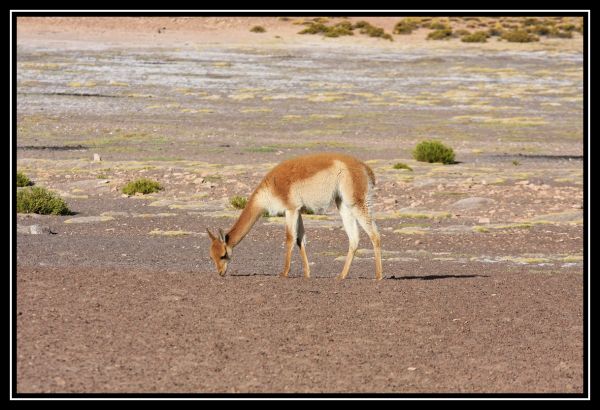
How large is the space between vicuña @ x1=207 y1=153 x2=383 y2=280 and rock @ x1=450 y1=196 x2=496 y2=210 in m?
9.02

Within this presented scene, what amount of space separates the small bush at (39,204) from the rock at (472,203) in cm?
791

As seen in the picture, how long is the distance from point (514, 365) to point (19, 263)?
288 inches

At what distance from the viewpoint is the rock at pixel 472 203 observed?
21.3 metres

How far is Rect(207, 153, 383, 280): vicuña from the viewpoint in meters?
12.2

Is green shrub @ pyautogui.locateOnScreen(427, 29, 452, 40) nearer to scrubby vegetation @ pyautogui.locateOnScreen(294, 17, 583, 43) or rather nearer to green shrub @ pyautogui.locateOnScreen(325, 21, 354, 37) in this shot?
scrubby vegetation @ pyautogui.locateOnScreen(294, 17, 583, 43)

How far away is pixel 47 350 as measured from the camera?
8828mm

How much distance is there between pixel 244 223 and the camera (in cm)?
1246

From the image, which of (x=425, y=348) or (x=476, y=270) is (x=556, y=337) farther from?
(x=476, y=270)

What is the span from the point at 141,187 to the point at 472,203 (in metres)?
7.09

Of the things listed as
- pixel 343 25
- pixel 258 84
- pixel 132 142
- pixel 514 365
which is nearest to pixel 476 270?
pixel 514 365

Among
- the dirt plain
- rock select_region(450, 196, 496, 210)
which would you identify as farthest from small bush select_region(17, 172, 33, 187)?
rock select_region(450, 196, 496, 210)

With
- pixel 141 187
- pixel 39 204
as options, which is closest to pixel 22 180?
pixel 141 187

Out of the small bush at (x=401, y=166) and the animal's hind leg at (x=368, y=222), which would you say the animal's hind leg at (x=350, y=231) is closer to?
the animal's hind leg at (x=368, y=222)

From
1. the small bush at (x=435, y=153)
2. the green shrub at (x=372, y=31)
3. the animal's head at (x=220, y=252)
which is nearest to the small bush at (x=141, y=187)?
the small bush at (x=435, y=153)
